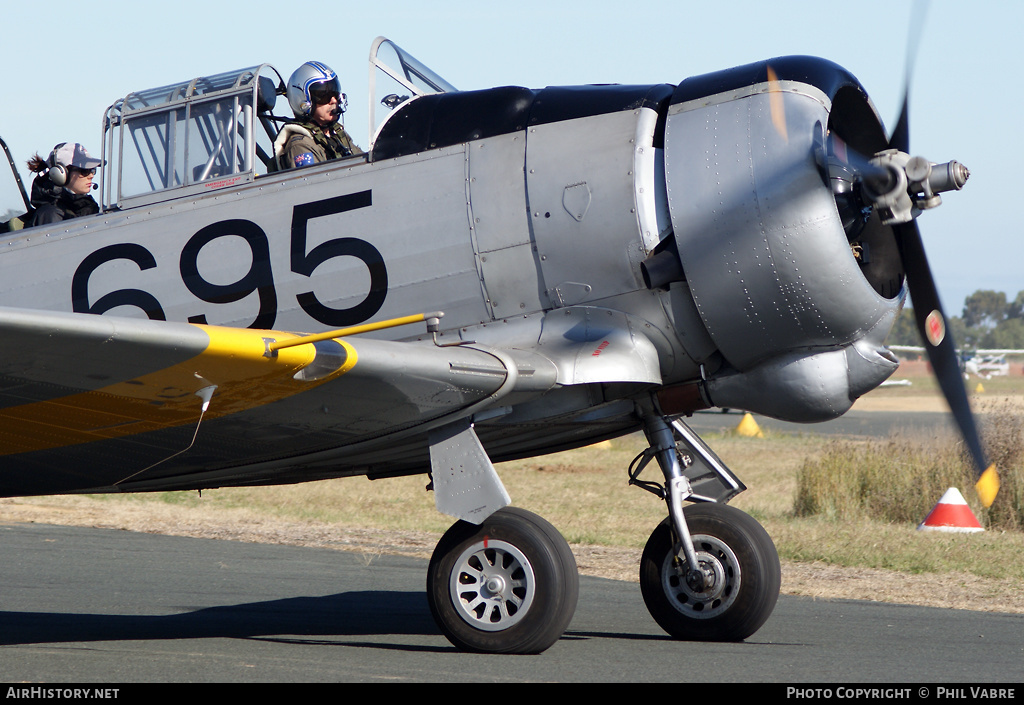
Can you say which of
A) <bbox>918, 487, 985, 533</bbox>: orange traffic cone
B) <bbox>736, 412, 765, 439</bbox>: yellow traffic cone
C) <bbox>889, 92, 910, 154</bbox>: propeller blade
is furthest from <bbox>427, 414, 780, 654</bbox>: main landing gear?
<bbox>736, 412, 765, 439</bbox>: yellow traffic cone

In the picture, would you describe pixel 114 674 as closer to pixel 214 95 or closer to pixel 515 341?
pixel 515 341

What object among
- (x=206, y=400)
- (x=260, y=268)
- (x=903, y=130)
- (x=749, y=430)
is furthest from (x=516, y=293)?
(x=749, y=430)

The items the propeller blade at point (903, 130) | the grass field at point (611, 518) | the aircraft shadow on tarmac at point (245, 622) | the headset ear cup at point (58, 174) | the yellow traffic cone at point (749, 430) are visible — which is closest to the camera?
the propeller blade at point (903, 130)

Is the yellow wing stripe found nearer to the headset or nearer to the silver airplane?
the silver airplane

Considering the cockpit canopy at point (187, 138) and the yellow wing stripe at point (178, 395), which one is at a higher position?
the cockpit canopy at point (187, 138)

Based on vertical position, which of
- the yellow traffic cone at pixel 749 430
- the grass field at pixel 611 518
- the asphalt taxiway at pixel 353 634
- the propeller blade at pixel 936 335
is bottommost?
the yellow traffic cone at pixel 749 430

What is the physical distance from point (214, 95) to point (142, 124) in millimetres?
589

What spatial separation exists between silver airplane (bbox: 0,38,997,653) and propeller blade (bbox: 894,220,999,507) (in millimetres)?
16

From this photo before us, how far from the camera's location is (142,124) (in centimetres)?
722

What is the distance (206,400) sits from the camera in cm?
515

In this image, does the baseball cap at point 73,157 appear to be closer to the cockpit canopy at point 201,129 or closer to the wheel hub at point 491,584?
the cockpit canopy at point 201,129

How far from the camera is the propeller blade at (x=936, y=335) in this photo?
251 inches

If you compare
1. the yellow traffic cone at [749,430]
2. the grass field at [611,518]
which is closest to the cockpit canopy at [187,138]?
the grass field at [611,518]

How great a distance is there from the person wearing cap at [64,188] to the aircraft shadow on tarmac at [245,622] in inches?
107
